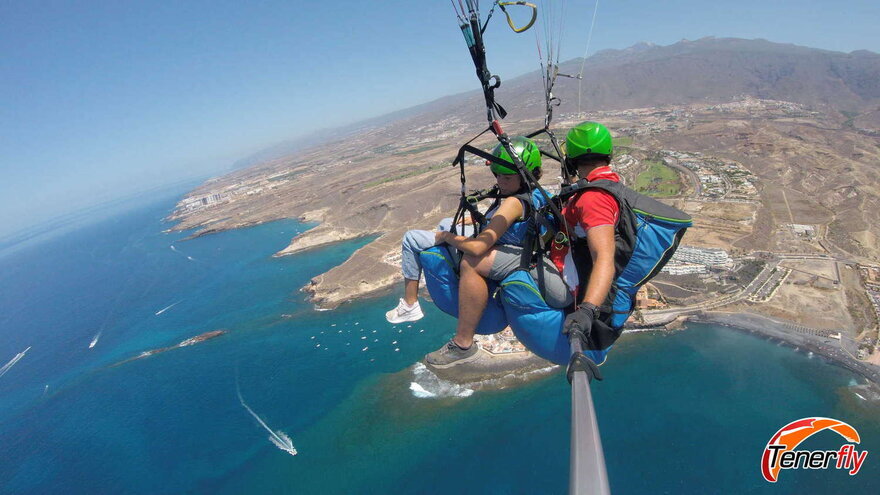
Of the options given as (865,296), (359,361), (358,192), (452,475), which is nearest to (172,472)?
(359,361)

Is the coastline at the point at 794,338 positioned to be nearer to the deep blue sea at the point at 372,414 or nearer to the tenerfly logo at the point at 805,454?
the deep blue sea at the point at 372,414

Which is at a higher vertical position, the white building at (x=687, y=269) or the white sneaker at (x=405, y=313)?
the white sneaker at (x=405, y=313)

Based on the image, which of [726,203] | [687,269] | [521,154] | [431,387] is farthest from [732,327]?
[521,154]

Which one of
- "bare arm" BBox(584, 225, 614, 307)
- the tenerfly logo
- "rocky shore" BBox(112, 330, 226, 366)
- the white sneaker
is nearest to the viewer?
"bare arm" BBox(584, 225, 614, 307)

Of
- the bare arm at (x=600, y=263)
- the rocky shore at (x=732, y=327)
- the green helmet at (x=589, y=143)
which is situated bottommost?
the rocky shore at (x=732, y=327)

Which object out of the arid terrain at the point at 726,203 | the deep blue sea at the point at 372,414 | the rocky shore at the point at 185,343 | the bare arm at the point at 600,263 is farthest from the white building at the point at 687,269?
the rocky shore at the point at 185,343

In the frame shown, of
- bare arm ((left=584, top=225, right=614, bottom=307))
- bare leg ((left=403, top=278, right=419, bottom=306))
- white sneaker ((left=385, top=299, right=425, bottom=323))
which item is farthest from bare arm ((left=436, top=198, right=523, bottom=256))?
white sneaker ((left=385, top=299, right=425, bottom=323))

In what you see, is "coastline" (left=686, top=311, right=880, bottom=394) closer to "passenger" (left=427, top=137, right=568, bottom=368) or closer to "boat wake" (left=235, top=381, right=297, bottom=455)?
"boat wake" (left=235, top=381, right=297, bottom=455)

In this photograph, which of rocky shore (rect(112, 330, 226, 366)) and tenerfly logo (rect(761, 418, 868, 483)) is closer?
tenerfly logo (rect(761, 418, 868, 483))

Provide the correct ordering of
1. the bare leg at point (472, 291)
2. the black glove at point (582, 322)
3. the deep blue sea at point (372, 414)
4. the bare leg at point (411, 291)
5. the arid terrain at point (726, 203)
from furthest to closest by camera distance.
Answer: the arid terrain at point (726, 203) → the deep blue sea at point (372, 414) → the bare leg at point (411, 291) → the bare leg at point (472, 291) → the black glove at point (582, 322)
